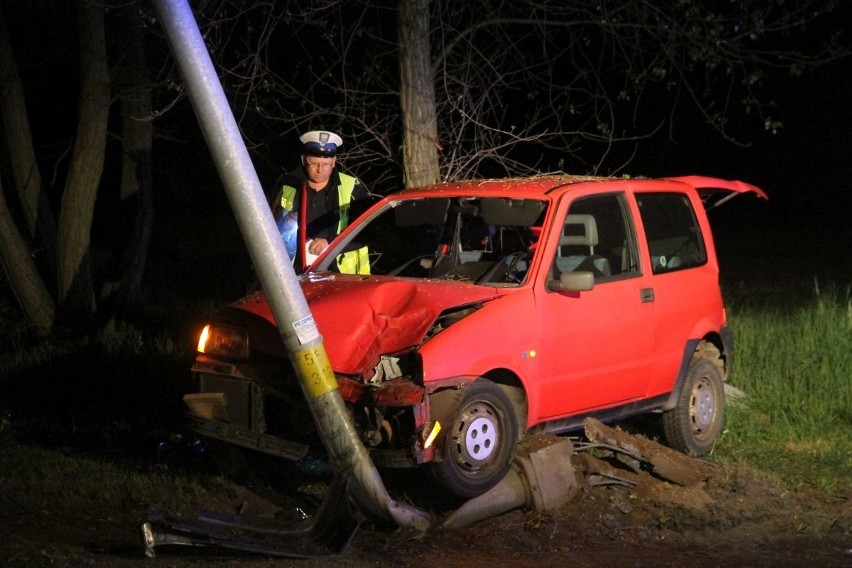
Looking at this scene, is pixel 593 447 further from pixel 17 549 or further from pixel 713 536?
pixel 17 549

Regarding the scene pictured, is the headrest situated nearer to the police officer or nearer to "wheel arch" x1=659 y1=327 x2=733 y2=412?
"wheel arch" x1=659 y1=327 x2=733 y2=412

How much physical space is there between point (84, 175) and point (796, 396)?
747cm

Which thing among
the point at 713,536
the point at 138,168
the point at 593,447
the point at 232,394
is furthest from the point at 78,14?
the point at 713,536

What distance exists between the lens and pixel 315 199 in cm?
880

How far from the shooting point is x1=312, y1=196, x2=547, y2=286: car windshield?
7.48m

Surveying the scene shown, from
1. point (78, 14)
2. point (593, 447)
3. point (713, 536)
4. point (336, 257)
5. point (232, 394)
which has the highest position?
point (78, 14)

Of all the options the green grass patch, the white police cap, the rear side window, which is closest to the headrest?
the rear side window

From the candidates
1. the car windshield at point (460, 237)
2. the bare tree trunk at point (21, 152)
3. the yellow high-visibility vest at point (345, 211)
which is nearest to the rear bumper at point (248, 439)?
the car windshield at point (460, 237)

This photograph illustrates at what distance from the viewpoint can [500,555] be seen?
6.34 m

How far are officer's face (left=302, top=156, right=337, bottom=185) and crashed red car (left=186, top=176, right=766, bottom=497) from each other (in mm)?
570

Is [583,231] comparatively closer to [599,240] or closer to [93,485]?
[599,240]

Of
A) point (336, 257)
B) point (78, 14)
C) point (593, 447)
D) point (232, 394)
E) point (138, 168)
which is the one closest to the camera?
point (232, 394)

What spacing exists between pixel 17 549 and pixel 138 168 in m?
8.13

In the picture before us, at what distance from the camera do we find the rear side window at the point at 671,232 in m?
8.34
